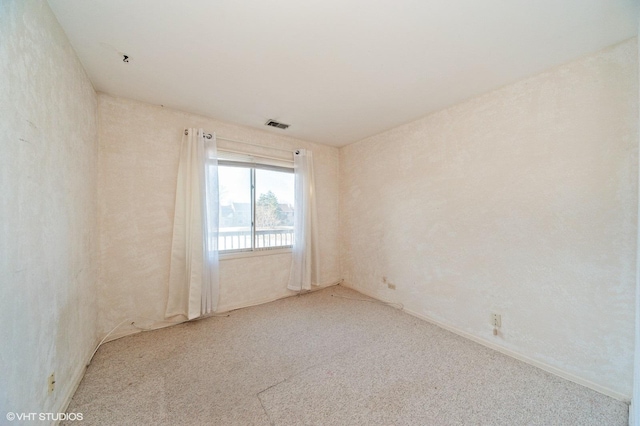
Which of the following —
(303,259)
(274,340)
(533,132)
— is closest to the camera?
(533,132)

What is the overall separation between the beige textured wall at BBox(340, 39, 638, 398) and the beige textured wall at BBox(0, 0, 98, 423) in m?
3.00

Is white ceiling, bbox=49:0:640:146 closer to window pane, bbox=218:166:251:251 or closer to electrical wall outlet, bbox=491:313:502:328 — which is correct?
window pane, bbox=218:166:251:251

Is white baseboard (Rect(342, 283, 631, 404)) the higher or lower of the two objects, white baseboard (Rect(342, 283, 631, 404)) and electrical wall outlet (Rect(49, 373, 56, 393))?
the lower

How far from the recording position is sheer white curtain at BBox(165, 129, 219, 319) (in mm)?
2484

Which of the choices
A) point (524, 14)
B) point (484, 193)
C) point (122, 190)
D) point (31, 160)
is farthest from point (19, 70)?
point (484, 193)

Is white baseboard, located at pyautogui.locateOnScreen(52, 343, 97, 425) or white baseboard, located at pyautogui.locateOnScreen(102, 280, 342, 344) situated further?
white baseboard, located at pyautogui.locateOnScreen(102, 280, 342, 344)

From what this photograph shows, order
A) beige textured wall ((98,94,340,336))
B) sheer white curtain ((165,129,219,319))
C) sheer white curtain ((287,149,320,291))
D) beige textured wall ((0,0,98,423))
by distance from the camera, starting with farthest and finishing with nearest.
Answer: sheer white curtain ((287,149,320,291)), sheer white curtain ((165,129,219,319)), beige textured wall ((98,94,340,336)), beige textured wall ((0,0,98,423))

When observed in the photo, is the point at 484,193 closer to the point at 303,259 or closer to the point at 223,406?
the point at 303,259

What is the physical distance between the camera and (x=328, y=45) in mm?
1537

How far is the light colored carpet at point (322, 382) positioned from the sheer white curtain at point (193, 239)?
29 centimetres

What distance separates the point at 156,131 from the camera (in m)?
2.43

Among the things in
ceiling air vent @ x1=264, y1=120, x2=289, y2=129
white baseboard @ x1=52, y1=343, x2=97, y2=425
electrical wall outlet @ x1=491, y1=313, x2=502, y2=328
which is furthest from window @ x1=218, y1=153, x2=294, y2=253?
electrical wall outlet @ x1=491, y1=313, x2=502, y2=328

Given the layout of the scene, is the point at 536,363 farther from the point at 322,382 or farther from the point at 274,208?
the point at 274,208

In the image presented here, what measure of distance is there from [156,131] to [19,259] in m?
1.83
